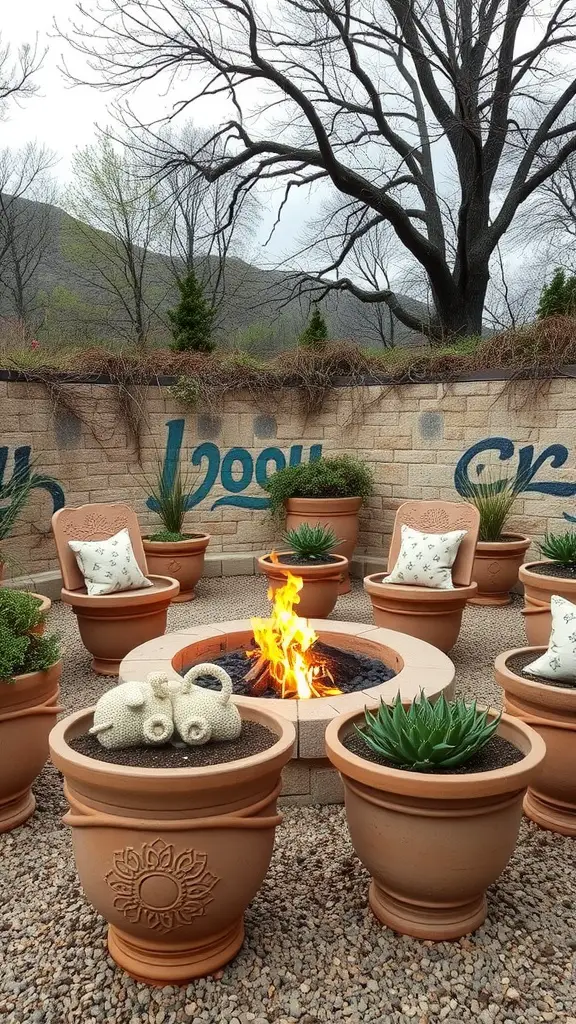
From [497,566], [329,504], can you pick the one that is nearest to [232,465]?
[329,504]

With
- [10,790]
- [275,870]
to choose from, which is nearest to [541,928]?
[275,870]

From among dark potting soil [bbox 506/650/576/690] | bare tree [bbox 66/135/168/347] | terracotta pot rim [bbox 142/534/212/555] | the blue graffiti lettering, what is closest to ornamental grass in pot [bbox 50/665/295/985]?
dark potting soil [bbox 506/650/576/690]

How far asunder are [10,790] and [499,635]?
Result: 13.3 feet

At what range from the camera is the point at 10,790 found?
2.76m

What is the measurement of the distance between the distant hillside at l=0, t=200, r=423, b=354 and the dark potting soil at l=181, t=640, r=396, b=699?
56.7 ft

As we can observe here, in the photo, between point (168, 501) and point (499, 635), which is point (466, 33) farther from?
point (499, 635)

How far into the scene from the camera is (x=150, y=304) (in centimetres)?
2309

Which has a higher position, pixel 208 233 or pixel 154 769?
pixel 208 233

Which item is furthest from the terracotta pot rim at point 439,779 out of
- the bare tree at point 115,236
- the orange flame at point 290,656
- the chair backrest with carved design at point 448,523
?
the bare tree at point 115,236

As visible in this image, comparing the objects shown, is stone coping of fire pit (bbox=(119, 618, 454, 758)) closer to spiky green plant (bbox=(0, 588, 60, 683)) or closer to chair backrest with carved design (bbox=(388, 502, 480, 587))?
spiky green plant (bbox=(0, 588, 60, 683))

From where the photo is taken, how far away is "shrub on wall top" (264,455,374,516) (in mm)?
7375

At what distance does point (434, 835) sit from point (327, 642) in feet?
7.38

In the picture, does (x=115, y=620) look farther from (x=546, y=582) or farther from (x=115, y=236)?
(x=115, y=236)

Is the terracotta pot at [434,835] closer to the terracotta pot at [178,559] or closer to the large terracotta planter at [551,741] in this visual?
the large terracotta planter at [551,741]
